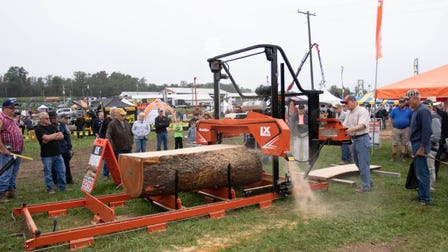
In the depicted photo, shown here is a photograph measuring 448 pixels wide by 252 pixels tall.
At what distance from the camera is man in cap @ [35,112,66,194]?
669 cm

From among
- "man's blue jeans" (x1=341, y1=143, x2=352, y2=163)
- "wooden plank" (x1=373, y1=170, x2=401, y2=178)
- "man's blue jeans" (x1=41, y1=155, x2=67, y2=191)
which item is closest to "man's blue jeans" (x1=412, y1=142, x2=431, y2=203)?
"wooden plank" (x1=373, y1=170, x2=401, y2=178)

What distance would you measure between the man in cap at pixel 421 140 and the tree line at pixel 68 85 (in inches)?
1723

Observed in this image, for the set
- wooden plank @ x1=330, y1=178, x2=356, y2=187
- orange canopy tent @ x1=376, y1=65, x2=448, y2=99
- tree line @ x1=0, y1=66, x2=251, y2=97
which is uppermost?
tree line @ x1=0, y1=66, x2=251, y2=97

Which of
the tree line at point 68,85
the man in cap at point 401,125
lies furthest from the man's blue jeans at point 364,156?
the tree line at point 68,85

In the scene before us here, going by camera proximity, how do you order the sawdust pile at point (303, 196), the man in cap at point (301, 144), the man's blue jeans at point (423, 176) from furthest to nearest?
the man in cap at point (301, 144) < the sawdust pile at point (303, 196) < the man's blue jeans at point (423, 176)

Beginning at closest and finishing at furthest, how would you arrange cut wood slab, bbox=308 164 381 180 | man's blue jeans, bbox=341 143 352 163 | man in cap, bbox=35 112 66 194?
man in cap, bbox=35 112 66 194 → cut wood slab, bbox=308 164 381 180 → man's blue jeans, bbox=341 143 352 163

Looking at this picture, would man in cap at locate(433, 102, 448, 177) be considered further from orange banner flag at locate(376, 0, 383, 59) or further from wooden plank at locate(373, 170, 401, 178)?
orange banner flag at locate(376, 0, 383, 59)

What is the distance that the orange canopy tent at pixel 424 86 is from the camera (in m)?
8.58

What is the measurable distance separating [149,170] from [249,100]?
86.1 inches

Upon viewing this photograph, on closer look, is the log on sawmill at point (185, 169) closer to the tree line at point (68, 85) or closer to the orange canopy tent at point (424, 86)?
the orange canopy tent at point (424, 86)

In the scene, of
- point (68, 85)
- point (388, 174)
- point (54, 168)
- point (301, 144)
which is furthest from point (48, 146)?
point (68, 85)

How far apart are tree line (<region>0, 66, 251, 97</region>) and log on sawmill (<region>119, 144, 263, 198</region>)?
1666 inches

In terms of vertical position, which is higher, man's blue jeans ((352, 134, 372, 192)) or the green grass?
man's blue jeans ((352, 134, 372, 192))

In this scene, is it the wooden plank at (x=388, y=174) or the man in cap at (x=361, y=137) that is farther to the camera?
the wooden plank at (x=388, y=174)
